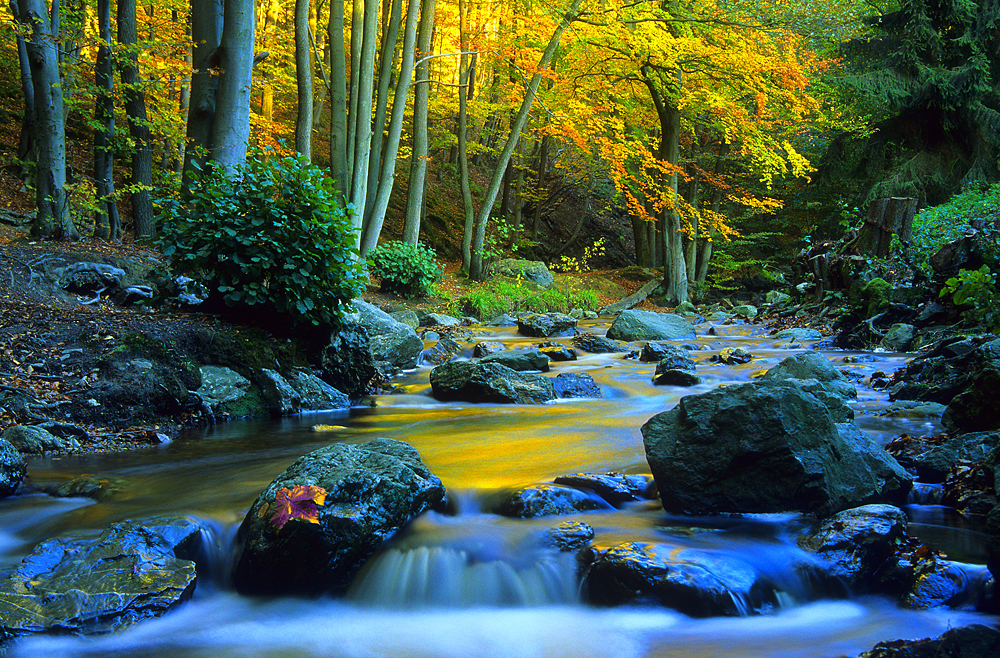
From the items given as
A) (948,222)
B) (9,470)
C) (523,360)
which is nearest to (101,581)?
(9,470)

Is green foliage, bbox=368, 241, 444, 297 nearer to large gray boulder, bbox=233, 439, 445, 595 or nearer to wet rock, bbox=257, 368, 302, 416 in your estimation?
wet rock, bbox=257, 368, 302, 416

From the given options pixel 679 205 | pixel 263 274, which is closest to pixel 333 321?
pixel 263 274

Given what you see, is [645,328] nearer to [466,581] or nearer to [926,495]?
[926,495]

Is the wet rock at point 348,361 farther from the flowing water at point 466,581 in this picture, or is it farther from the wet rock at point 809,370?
the wet rock at point 809,370

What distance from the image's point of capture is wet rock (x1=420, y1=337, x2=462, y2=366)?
33.3 ft

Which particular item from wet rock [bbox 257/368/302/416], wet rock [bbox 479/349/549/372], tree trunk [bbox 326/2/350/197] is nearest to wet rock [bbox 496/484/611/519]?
wet rock [bbox 257/368/302/416]

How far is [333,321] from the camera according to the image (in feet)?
24.1

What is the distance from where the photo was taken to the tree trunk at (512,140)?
664 inches

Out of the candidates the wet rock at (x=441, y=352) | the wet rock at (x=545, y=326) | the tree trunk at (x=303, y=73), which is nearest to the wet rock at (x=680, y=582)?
the wet rock at (x=441, y=352)

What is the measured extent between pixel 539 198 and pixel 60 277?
1814 centimetres

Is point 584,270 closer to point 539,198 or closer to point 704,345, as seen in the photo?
point 539,198

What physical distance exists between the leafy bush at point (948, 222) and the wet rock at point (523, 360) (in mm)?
5499

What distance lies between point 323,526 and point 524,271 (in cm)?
1641

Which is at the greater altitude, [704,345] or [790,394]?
[790,394]
